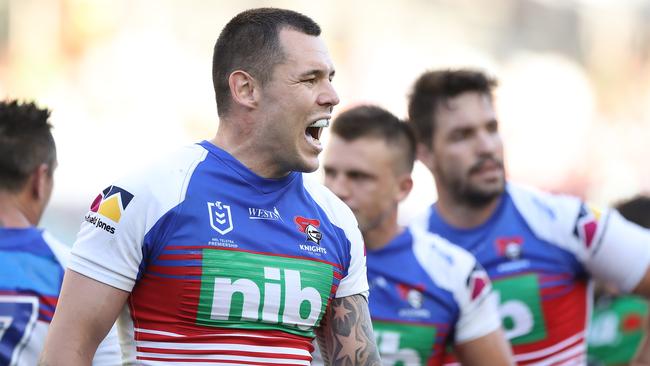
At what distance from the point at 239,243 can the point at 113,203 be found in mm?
426

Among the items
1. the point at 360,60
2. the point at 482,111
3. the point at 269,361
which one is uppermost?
the point at 360,60

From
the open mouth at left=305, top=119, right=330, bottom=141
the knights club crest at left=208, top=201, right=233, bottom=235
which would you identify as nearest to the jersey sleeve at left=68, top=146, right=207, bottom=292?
the knights club crest at left=208, top=201, right=233, bottom=235

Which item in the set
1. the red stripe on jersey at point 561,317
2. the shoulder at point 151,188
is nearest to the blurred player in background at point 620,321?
the red stripe on jersey at point 561,317

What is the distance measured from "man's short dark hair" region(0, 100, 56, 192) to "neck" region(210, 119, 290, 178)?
162 cm

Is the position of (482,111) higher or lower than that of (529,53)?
lower

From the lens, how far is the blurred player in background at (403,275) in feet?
19.0

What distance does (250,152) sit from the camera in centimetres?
398

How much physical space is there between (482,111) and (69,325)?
145 inches

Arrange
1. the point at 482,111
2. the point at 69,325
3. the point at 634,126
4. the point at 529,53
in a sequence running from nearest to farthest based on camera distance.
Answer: the point at 69,325
the point at 482,111
the point at 529,53
the point at 634,126

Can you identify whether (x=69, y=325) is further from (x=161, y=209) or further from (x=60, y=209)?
(x=60, y=209)

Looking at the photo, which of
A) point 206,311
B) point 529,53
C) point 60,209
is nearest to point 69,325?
point 206,311

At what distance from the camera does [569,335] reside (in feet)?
20.9

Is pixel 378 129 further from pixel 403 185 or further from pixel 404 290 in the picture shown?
pixel 404 290

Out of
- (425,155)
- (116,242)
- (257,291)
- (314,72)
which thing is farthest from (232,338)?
(425,155)
